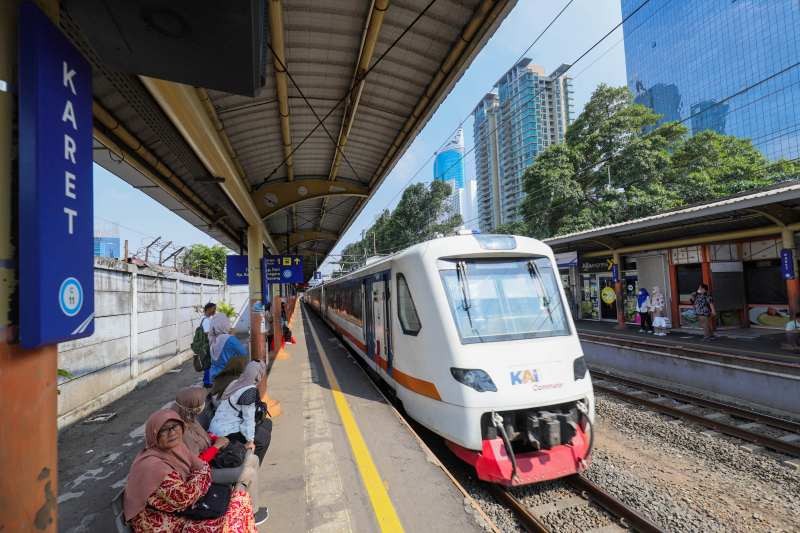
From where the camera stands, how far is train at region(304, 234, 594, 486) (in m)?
3.89

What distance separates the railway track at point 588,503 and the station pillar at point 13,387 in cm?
328

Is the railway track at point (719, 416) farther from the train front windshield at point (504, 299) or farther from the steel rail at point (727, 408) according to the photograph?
the train front windshield at point (504, 299)

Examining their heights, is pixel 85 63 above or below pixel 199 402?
above

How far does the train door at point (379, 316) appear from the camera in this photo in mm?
6565

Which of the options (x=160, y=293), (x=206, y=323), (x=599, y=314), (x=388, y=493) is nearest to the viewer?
(x=388, y=493)

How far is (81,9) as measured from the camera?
168 centimetres

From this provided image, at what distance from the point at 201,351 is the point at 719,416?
311 inches

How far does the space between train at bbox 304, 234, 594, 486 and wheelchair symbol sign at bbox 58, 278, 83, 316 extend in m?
3.17

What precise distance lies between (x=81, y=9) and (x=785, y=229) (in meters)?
13.3

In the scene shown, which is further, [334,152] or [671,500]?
[334,152]

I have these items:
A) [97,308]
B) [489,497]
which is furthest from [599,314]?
[97,308]

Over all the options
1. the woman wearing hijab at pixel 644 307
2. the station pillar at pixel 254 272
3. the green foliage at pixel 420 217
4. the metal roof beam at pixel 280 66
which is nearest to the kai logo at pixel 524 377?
the metal roof beam at pixel 280 66

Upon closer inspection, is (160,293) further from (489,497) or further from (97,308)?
(489,497)

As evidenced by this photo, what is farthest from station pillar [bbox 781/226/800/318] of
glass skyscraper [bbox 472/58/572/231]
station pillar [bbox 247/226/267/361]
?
glass skyscraper [bbox 472/58/572/231]
